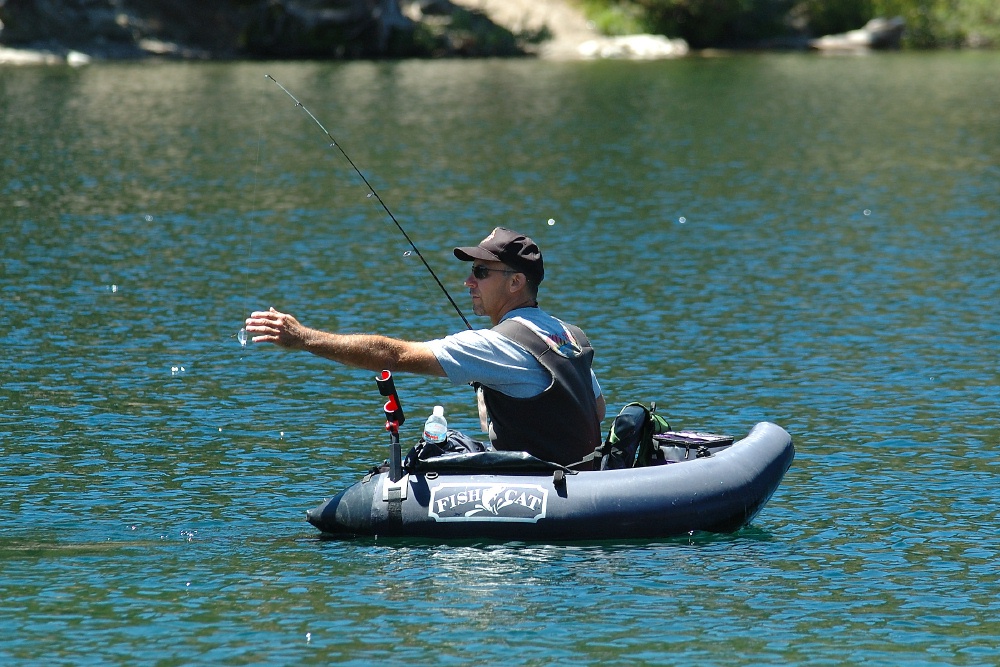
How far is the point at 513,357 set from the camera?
801 cm

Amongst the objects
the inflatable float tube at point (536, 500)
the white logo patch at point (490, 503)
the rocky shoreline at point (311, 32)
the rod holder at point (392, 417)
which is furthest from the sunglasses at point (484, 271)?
the rocky shoreline at point (311, 32)

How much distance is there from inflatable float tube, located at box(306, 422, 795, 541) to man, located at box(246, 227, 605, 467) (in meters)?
0.20

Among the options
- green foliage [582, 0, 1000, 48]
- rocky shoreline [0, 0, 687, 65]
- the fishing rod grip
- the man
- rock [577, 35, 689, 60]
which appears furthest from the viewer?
green foliage [582, 0, 1000, 48]

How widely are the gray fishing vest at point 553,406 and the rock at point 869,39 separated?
5637 centimetres

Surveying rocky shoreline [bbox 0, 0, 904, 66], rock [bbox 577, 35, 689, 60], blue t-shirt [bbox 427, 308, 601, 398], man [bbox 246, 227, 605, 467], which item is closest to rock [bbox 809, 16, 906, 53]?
rocky shoreline [bbox 0, 0, 904, 66]

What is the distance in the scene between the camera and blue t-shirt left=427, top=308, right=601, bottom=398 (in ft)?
26.0

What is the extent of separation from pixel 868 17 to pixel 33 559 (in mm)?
63102

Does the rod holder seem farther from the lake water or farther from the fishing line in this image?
the fishing line

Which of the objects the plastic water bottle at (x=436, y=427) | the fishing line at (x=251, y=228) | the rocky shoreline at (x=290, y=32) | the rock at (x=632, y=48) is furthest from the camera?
the rock at (x=632, y=48)

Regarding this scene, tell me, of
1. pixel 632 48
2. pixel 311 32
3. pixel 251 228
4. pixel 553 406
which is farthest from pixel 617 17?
pixel 553 406

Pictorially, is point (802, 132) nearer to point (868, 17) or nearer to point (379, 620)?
point (379, 620)

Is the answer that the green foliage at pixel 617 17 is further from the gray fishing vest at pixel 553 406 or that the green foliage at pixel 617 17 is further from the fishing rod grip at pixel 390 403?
the fishing rod grip at pixel 390 403

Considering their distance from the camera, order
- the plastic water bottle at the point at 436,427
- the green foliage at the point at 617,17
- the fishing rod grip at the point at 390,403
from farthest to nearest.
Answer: the green foliage at the point at 617,17
the plastic water bottle at the point at 436,427
the fishing rod grip at the point at 390,403

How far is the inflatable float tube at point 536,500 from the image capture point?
26.9 feet
